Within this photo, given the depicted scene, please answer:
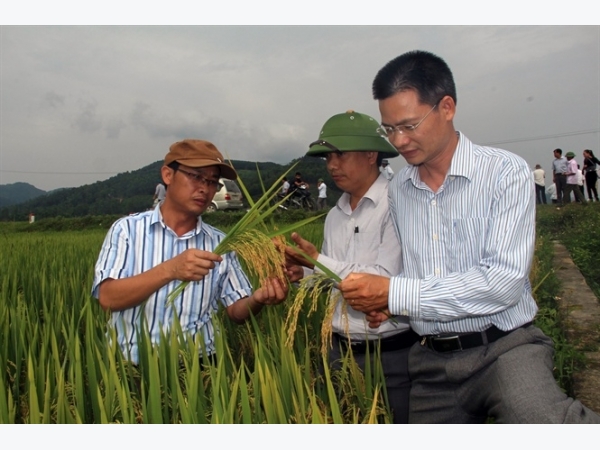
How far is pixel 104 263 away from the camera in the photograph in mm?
2061

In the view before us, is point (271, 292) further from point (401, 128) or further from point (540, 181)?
point (540, 181)

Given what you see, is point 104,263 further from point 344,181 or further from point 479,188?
point 479,188

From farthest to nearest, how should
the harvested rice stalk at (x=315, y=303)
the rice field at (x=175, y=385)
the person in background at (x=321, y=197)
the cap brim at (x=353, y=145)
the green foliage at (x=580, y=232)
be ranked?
the person in background at (x=321, y=197) → the green foliage at (x=580, y=232) → the cap brim at (x=353, y=145) → the harvested rice stalk at (x=315, y=303) → the rice field at (x=175, y=385)

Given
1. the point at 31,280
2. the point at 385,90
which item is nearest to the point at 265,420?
the point at 385,90

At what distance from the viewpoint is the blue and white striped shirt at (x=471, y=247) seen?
1.60 m

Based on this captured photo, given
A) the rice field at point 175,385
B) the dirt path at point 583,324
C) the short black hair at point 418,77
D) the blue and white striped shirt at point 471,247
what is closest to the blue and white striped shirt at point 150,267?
the rice field at point 175,385

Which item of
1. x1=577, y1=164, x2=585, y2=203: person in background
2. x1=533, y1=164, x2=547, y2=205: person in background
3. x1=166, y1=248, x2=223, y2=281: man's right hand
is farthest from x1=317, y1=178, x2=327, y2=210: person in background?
x1=166, y1=248, x2=223, y2=281: man's right hand

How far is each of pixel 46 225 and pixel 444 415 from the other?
18822 mm

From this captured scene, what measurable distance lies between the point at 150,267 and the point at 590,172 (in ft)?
43.9

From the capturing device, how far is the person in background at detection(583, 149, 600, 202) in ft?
42.3

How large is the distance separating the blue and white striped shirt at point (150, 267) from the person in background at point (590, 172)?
1298cm

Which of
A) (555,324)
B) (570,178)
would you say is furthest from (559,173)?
(555,324)

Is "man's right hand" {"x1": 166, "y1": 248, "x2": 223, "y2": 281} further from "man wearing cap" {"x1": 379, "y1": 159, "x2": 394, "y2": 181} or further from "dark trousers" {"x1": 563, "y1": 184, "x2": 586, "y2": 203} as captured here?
"dark trousers" {"x1": 563, "y1": 184, "x2": 586, "y2": 203}

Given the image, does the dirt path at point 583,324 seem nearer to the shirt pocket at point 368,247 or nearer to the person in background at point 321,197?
the shirt pocket at point 368,247
